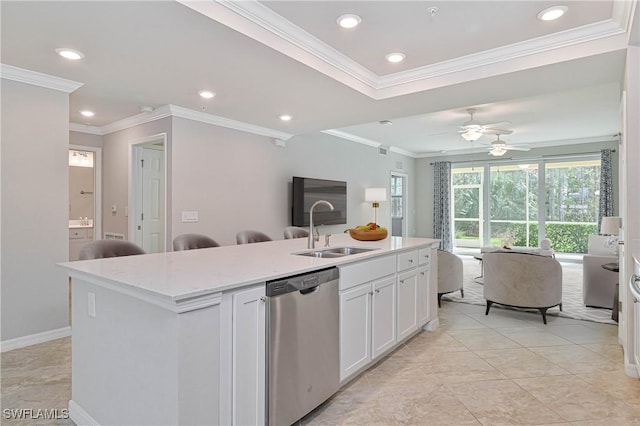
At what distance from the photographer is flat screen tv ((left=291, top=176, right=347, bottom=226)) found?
5.89m

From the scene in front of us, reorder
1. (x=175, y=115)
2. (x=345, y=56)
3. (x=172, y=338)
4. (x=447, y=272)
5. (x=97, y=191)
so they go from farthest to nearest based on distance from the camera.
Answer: (x=97, y=191)
(x=447, y=272)
(x=175, y=115)
(x=345, y=56)
(x=172, y=338)

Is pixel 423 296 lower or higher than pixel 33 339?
higher

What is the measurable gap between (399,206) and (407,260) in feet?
21.3

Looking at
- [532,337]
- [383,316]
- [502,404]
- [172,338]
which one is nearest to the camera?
[172,338]

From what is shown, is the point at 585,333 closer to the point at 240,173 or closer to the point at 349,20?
the point at 349,20

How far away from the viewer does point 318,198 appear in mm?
6227

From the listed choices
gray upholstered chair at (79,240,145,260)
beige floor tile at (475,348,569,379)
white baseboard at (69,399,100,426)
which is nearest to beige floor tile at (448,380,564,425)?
beige floor tile at (475,348,569,379)

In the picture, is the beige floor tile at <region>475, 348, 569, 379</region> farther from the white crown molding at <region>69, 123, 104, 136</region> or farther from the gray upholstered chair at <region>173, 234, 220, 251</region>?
the white crown molding at <region>69, 123, 104, 136</region>

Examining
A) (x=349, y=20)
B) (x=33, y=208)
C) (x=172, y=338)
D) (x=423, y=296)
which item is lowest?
(x=423, y=296)

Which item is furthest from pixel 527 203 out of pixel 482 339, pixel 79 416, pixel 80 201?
pixel 80 201

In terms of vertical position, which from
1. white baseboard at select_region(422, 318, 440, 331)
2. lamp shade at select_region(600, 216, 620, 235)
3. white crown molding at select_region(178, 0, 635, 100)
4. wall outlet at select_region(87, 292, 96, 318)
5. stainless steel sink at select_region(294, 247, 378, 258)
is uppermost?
white crown molding at select_region(178, 0, 635, 100)

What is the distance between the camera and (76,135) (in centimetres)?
532

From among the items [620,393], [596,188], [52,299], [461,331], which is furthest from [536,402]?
[596,188]

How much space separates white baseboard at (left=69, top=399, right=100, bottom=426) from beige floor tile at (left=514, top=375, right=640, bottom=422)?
2685mm
